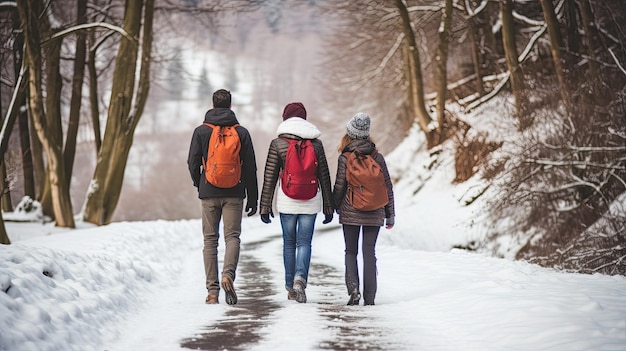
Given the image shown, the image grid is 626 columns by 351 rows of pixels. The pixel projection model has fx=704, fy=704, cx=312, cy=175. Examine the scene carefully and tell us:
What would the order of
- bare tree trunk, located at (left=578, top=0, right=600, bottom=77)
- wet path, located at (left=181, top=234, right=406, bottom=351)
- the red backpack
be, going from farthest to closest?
bare tree trunk, located at (left=578, top=0, right=600, bottom=77) < the red backpack < wet path, located at (left=181, top=234, right=406, bottom=351)

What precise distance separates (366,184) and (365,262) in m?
0.81

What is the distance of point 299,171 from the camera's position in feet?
24.0

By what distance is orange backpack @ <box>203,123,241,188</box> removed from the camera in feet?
23.7

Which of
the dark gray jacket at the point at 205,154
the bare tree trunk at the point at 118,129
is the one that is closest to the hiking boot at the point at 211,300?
the dark gray jacket at the point at 205,154

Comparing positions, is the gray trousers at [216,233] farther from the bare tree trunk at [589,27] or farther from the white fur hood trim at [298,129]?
the bare tree trunk at [589,27]

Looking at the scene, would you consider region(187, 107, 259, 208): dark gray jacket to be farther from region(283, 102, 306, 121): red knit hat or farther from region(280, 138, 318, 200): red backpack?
region(283, 102, 306, 121): red knit hat

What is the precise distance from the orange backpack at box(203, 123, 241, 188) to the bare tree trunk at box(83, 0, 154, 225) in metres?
9.98

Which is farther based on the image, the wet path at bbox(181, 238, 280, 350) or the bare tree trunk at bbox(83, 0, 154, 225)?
the bare tree trunk at bbox(83, 0, 154, 225)

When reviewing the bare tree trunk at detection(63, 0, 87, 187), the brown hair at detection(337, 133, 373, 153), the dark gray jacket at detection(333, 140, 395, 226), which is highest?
the bare tree trunk at detection(63, 0, 87, 187)

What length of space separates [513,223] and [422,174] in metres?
10.8

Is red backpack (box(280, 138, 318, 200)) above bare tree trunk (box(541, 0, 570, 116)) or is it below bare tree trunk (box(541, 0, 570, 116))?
below

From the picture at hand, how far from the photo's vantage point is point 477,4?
24359mm

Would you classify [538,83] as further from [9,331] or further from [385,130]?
[385,130]

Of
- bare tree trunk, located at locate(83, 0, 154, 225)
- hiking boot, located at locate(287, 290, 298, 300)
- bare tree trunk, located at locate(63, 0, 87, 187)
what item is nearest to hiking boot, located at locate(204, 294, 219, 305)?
hiking boot, located at locate(287, 290, 298, 300)
